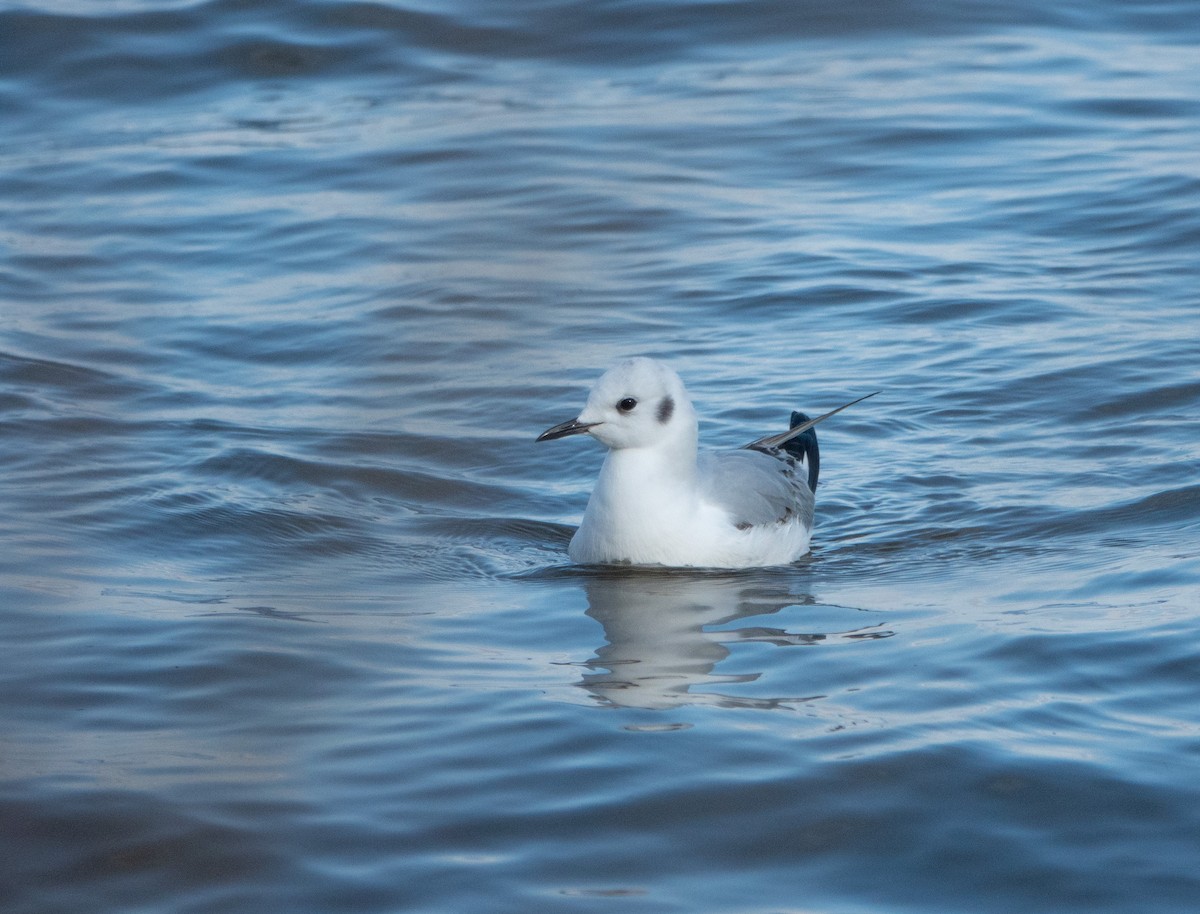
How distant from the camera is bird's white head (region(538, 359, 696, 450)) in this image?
6.09 m

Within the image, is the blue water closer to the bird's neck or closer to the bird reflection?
the bird reflection

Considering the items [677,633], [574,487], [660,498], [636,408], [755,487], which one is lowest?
[677,633]

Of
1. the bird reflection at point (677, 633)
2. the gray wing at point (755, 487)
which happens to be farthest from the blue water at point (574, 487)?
the gray wing at point (755, 487)

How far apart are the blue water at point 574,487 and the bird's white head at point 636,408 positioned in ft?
1.71

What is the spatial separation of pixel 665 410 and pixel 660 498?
1.05ft

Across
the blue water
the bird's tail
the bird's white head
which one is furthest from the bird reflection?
the bird's tail

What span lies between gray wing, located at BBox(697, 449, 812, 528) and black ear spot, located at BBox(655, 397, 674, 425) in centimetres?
34

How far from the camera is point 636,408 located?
612 centimetres

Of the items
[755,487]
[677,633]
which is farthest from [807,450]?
[677,633]

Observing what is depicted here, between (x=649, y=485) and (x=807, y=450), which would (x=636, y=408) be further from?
(x=807, y=450)

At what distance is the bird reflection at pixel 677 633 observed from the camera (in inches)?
185

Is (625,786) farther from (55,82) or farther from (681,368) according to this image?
(55,82)

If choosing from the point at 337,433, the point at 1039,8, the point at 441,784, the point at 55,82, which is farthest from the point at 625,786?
the point at 1039,8

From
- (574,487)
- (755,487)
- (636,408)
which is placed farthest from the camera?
(574,487)
